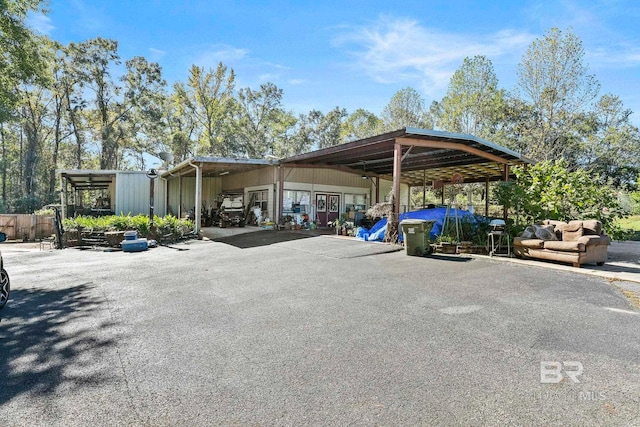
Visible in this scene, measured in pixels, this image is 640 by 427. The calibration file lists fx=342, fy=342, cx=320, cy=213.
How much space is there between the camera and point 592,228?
24.7ft

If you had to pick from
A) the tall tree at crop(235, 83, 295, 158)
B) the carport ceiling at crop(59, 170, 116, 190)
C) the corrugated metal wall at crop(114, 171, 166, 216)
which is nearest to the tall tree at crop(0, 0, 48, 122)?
the carport ceiling at crop(59, 170, 116, 190)

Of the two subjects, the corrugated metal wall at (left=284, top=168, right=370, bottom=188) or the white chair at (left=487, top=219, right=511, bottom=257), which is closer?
the white chair at (left=487, top=219, right=511, bottom=257)

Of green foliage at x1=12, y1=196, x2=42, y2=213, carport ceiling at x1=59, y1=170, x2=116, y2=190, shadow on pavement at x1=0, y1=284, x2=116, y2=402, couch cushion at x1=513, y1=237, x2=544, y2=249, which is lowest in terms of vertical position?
shadow on pavement at x1=0, y1=284, x2=116, y2=402

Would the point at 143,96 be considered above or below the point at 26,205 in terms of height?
above

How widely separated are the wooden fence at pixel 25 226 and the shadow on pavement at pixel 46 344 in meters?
15.2

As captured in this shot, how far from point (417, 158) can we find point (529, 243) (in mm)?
7326

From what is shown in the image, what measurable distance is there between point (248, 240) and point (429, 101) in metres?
24.1

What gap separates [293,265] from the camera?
25.0 feet

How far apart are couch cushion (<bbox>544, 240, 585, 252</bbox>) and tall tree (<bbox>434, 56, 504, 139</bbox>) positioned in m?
19.3

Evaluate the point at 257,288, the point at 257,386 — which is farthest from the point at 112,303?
the point at 257,386

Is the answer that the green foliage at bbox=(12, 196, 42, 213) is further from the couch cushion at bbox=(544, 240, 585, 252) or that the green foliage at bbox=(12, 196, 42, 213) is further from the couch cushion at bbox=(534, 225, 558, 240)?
the couch cushion at bbox=(544, 240, 585, 252)

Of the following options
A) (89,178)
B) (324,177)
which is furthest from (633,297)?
(89,178)

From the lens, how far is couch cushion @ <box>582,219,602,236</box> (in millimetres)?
7544

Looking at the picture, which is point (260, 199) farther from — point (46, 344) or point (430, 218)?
point (46, 344)
